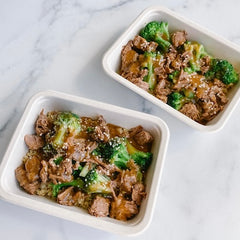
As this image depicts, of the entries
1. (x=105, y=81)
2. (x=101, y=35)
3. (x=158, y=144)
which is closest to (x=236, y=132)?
(x=158, y=144)

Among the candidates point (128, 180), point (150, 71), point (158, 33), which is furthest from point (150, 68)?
point (128, 180)

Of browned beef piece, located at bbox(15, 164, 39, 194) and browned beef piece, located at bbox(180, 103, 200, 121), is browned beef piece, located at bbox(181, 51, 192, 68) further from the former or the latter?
browned beef piece, located at bbox(15, 164, 39, 194)

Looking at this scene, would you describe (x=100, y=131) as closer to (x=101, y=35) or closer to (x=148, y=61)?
(x=148, y=61)

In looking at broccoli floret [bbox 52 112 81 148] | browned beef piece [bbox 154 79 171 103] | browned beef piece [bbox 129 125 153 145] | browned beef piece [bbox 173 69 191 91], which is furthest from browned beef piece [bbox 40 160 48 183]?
browned beef piece [bbox 173 69 191 91]

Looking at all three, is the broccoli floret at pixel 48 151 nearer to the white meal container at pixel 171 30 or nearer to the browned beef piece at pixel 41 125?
the browned beef piece at pixel 41 125

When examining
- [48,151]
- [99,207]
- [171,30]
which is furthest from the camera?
[171,30]

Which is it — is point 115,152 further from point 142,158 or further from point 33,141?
point 33,141
